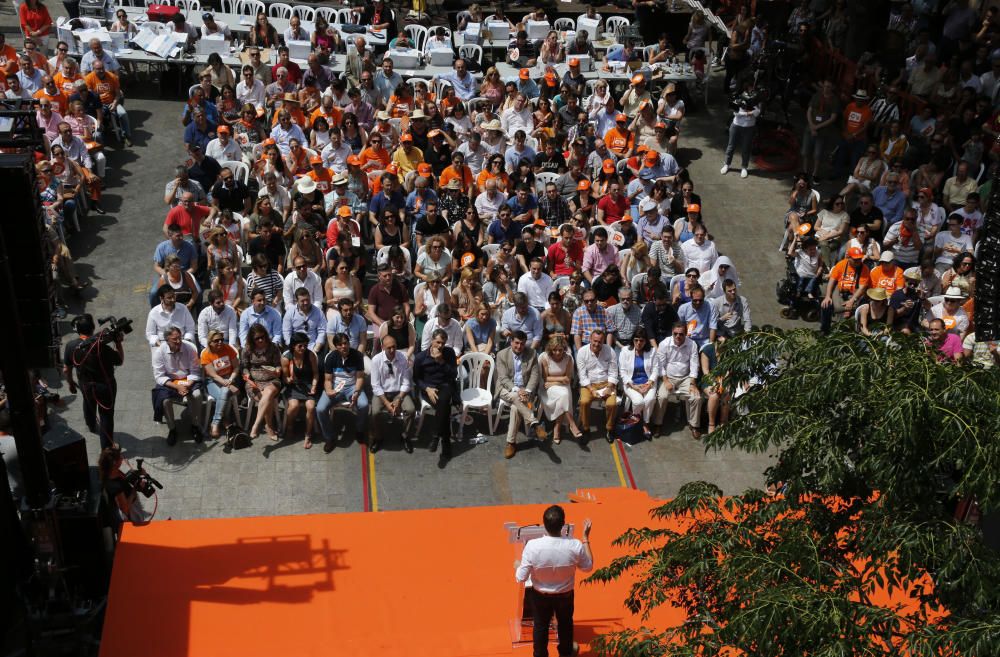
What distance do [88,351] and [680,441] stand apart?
6185 mm

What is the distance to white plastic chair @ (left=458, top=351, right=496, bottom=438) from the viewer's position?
39.9 ft

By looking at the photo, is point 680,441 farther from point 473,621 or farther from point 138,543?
point 138,543

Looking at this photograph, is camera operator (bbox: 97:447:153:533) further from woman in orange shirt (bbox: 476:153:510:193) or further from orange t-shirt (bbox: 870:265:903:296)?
orange t-shirt (bbox: 870:265:903:296)

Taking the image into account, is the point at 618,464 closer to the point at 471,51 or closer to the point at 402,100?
the point at 402,100

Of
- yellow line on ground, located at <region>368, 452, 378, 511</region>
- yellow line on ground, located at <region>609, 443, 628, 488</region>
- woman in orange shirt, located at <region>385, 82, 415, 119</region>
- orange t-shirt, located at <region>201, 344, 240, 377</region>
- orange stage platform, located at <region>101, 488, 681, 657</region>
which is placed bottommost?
yellow line on ground, located at <region>368, 452, 378, 511</region>

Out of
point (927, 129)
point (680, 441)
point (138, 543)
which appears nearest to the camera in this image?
point (138, 543)

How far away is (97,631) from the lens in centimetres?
877

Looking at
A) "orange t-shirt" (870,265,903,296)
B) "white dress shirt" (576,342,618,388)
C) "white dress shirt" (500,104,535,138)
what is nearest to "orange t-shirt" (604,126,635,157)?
"white dress shirt" (500,104,535,138)

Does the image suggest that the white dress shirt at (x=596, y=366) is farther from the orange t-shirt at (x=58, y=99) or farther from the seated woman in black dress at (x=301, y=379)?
the orange t-shirt at (x=58, y=99)

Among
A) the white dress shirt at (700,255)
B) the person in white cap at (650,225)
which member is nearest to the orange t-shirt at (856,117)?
the person in white cap at (650,225)

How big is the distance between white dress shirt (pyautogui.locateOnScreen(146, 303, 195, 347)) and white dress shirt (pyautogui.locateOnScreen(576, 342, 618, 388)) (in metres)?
Result: 4.17

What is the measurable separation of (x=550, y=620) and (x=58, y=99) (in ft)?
40.0

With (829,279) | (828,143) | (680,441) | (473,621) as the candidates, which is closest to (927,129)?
(828,143)

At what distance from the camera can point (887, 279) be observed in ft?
46.2
